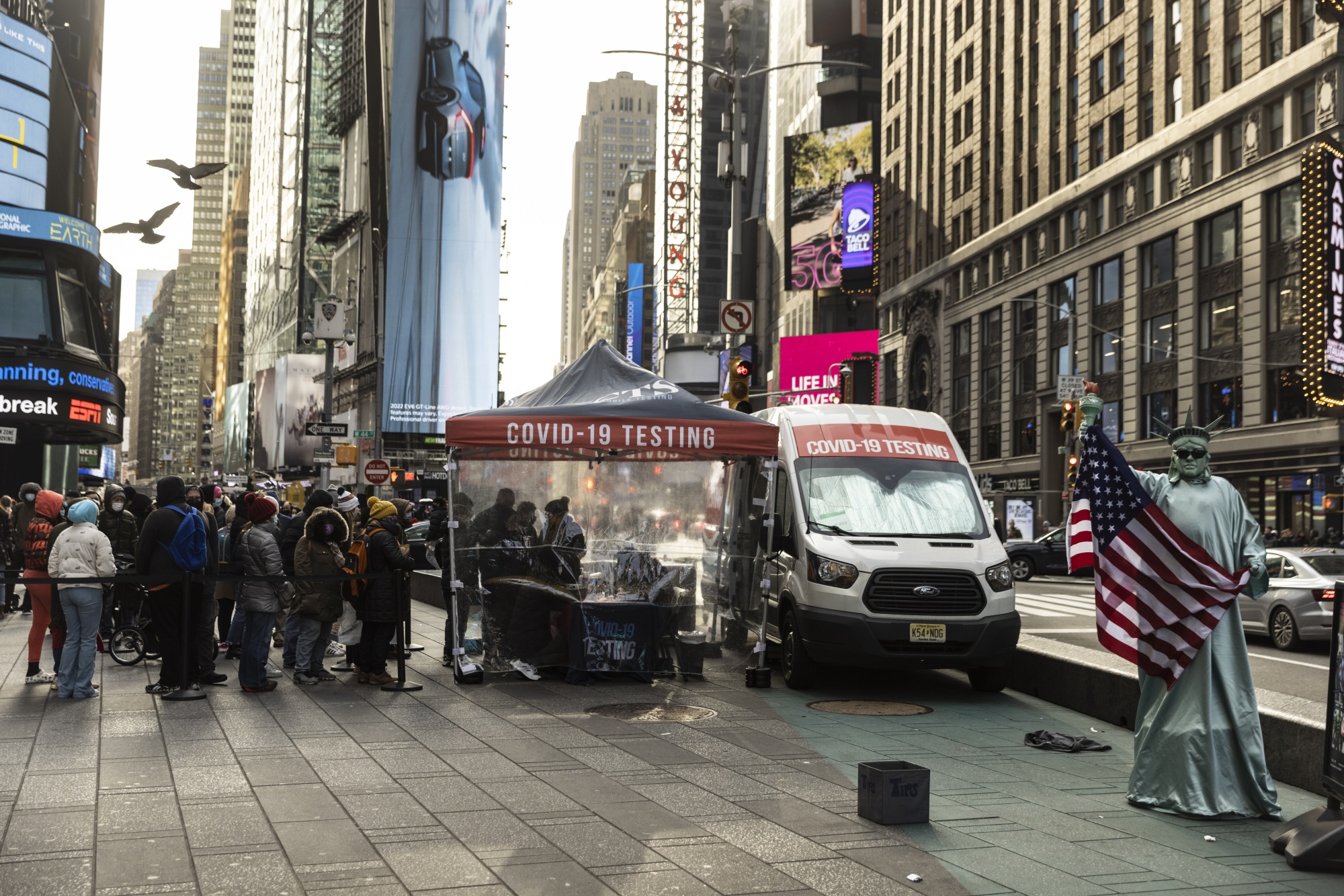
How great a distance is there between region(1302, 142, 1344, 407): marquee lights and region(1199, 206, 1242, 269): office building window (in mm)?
6277

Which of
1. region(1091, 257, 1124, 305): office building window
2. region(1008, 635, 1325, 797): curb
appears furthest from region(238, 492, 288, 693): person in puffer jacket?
region(1091, 257, 1124, 305): office building window

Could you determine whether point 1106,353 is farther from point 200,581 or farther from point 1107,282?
point 200,581

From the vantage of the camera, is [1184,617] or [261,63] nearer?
[1184,617]

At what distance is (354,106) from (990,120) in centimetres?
3807

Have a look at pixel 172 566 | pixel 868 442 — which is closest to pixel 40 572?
pixel 172 566

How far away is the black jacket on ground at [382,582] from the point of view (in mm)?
12641

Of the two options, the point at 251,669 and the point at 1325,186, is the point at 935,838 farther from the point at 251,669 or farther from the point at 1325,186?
the point at 1325,186

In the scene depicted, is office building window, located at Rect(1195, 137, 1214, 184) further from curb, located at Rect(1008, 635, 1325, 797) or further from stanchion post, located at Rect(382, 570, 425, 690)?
stanchion post, located at Rect(382, 570, 425, 690)

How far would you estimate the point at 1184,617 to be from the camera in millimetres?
7566

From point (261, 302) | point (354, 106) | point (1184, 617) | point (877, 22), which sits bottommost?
point (1184, 617)

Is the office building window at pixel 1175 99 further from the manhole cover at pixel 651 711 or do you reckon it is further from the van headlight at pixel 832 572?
the manhole cover at pixel 651 711

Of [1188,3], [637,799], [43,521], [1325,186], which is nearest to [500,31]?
[1188,3]

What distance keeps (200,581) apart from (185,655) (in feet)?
2.24

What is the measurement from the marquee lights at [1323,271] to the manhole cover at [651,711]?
30432 mm
